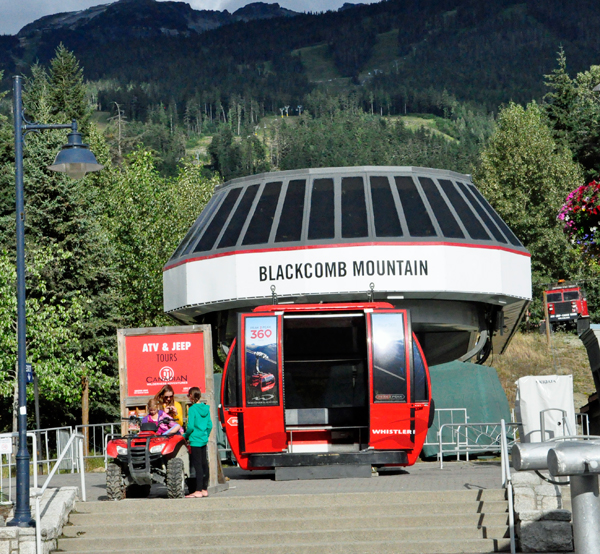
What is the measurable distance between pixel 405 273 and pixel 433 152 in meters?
149

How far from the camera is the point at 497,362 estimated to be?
47000 millimetres

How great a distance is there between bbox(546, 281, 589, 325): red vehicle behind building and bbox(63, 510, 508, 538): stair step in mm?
42053

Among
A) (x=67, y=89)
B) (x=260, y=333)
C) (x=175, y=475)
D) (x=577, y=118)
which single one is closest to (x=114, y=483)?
(x=175, y=475)

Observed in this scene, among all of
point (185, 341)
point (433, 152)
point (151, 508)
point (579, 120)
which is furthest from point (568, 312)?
point (433, 152)

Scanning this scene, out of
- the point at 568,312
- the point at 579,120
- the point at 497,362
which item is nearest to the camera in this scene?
the point at 497,362

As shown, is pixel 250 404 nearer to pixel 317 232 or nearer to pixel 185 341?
pixel 185 341

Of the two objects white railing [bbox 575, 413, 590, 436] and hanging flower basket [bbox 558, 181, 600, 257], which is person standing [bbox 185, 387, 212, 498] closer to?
hanging flower basket [bbox 558, 181, 600, 257]

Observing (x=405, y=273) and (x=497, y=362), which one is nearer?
(x=405, y=273)

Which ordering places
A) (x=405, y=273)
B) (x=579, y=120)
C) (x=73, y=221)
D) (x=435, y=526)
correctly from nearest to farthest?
1. (x=435, y=526)
2. (x=405, y=273)
3. (x=73, y=221)
4. (x=579, y=120)

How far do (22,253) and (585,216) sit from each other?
7.11 m

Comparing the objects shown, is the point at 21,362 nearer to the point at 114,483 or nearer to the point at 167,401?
the point at 114,483

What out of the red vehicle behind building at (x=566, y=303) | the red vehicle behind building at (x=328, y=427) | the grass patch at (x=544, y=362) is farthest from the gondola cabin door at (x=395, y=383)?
the red vehicle behind building at (x=566, y=303)

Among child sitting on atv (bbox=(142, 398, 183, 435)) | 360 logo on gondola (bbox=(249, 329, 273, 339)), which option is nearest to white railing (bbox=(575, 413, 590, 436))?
360 logo on gondola (bbox=(249, 329, 273, 339))

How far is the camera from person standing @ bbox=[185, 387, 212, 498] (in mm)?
13492
